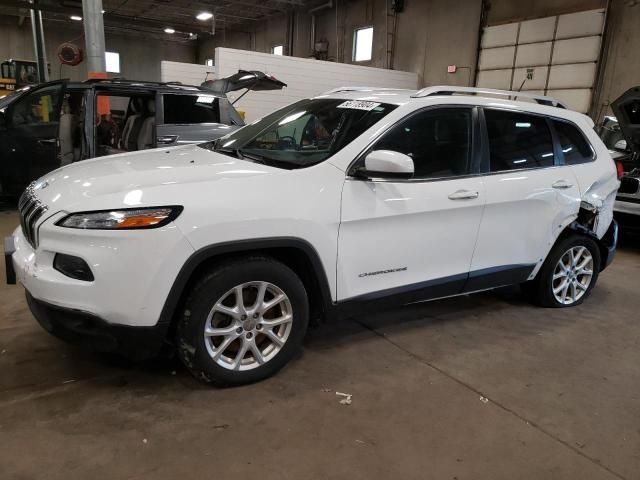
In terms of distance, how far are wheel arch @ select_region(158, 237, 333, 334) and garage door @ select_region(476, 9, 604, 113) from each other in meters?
9.65

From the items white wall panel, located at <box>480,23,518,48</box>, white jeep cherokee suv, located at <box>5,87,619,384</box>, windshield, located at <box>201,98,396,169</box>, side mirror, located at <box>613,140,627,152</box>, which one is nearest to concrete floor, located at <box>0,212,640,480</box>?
white jeep cherokee suv, located at <box>5,87,619,384</box>

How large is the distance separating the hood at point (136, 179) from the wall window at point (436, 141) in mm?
827

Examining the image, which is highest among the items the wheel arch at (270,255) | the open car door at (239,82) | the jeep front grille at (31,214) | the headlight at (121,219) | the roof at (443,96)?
the open car door at (239,82)

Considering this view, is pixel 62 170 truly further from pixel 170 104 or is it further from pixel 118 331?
pixel 170 104

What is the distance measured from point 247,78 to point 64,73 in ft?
66.1

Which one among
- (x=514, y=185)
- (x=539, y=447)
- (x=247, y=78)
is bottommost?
(x=539, y=447)

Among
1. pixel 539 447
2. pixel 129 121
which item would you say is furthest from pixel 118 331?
pixel 129 121

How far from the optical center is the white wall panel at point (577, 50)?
9797 millimetres

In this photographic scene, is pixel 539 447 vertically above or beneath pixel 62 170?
beneath

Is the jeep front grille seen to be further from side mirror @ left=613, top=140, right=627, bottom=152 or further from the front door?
side mirror @ left=613, top=140, right=627, bottom=152

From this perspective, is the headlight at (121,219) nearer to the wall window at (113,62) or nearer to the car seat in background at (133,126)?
the car seat in background at (133,126)

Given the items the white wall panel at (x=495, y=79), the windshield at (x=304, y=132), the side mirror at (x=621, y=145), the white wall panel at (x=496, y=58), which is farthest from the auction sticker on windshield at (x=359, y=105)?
the white wall panel at (x=496, y=58)

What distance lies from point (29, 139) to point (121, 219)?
197 inches

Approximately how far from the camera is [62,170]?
2.81 metres
